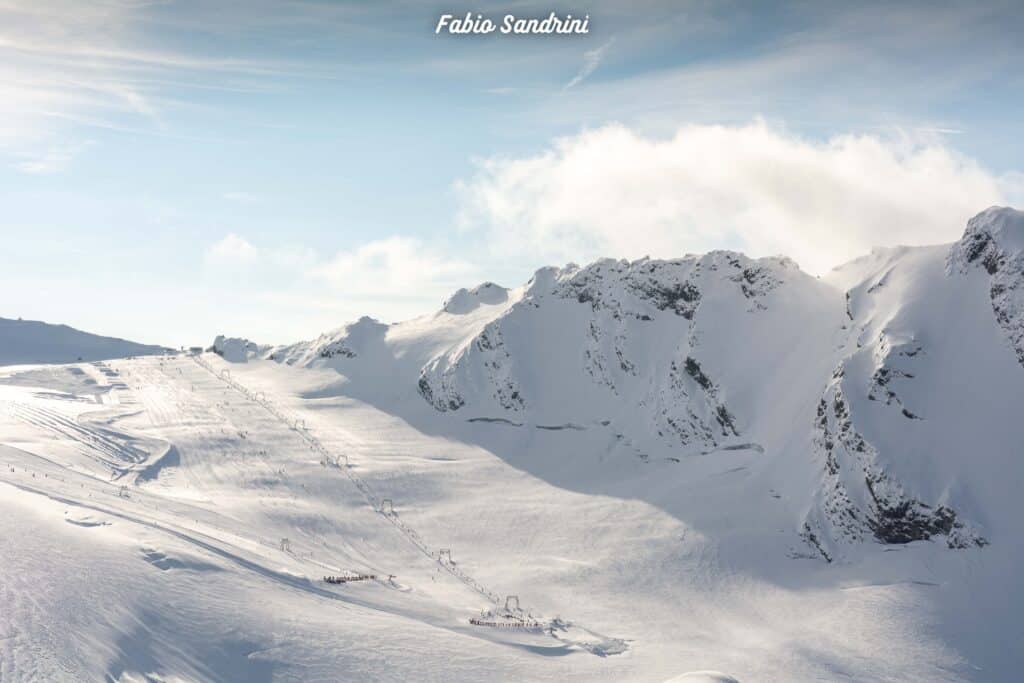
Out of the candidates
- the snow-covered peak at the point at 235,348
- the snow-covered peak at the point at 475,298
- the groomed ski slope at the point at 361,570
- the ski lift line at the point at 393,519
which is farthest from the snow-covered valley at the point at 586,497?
the snow-covered peak at the point at 235,348

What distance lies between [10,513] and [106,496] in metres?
21.1

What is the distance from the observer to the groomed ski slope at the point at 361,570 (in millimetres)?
46156

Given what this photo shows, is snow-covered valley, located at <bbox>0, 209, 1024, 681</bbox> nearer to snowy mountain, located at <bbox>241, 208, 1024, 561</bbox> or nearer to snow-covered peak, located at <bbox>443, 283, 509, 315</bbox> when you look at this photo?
snowy mountain, located at <bbox>241, 208, 1024, 561</bbox>

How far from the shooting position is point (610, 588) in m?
75.7

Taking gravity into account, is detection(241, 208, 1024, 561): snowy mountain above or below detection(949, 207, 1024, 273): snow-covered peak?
below

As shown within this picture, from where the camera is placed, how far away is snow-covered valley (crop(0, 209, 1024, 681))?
51938 millimetres

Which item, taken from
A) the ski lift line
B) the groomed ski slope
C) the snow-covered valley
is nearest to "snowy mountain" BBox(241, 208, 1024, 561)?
the snow-covered valley

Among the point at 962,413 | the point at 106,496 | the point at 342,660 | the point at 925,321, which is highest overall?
the point at 925,321

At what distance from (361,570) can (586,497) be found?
1321 inches

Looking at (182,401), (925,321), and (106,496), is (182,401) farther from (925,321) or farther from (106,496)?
(925,321)

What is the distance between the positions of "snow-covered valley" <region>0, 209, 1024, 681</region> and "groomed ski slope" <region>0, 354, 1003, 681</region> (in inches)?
12.6

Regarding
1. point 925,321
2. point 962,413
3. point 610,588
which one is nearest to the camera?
point 610,588

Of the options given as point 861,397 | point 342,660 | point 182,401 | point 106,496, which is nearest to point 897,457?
Answer: point 861,397

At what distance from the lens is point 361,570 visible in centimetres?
7431
